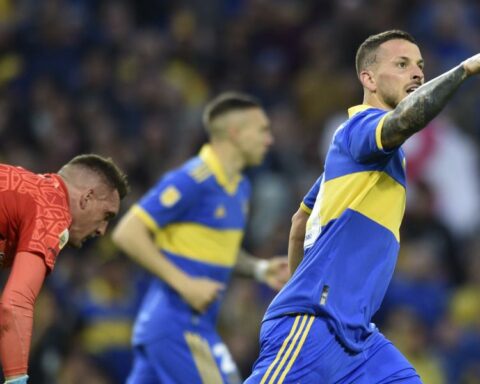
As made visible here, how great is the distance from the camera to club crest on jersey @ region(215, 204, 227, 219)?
7543 mm

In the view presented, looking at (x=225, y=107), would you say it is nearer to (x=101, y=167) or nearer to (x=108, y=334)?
(x=101, y=167)

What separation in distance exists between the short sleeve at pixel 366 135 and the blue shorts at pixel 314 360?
0.75 meters

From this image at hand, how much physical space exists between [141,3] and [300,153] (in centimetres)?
308

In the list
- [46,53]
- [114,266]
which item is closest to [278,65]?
[46,53]

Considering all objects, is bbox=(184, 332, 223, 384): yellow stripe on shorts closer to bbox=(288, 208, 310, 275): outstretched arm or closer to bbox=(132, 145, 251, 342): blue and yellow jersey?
bbox=(132, 145, 251, 342): blue and yellow jersey

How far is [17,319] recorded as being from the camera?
4.74 metres

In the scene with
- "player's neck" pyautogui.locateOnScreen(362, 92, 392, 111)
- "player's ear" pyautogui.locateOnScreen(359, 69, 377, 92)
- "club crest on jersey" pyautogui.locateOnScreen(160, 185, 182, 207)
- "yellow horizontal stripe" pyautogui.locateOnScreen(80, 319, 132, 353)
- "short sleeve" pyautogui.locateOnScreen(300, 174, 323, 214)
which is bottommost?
"yellow horizontal stripe" pyautogui.locateOnScreen(80, 319, 132, 353)

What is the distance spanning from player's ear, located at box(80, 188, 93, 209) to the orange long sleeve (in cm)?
62

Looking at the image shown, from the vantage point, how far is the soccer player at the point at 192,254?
718 centimetres

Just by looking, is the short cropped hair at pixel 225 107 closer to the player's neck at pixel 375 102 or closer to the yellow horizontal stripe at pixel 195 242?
the yellow horizontal stripe at pixel 195 242

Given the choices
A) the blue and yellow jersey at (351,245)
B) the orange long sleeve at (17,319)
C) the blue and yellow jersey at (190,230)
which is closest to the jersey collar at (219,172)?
the blue and yellow jersey at (190,230)

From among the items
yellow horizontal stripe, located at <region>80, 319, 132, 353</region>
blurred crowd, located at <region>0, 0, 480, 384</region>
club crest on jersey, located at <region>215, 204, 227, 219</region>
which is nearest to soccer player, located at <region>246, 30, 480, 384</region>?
club crest on jersey, located at <region>215, 204, 227, 219</region>

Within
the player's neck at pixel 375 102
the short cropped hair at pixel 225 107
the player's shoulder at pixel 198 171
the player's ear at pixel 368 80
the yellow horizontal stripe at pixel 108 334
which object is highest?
the player's ear at pixel 368 80

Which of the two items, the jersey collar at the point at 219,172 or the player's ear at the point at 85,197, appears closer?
the player's ear at the point at 85,197
